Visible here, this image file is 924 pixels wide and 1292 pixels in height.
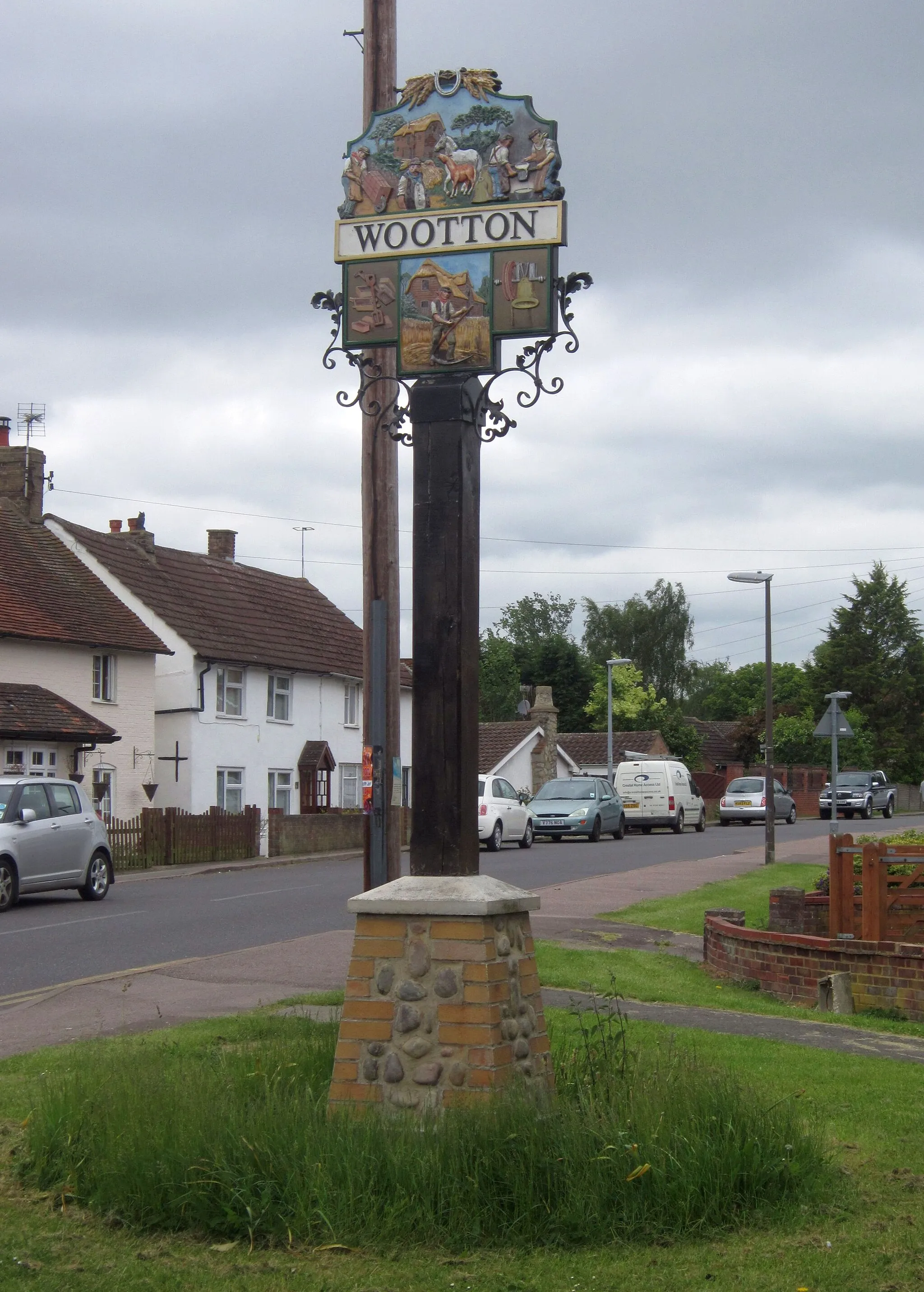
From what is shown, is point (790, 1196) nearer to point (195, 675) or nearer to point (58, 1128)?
point (58, 1128)

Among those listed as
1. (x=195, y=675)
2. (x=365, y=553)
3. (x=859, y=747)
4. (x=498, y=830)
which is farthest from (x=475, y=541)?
(x=859, y=747)

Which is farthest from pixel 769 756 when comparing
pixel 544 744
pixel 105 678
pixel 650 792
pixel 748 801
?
pixel 544 744

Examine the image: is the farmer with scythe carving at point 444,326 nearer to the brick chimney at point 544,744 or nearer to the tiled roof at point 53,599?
the tiled roof at point 53,599

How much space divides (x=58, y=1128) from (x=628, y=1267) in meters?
2.39

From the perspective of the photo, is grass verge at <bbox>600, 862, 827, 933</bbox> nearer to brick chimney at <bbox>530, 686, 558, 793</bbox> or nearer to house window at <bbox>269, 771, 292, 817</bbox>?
house window at <bbox>269, 771, 292, 817</bbox>

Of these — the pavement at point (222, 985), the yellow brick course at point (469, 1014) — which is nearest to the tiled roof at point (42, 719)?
the pavement at point (222, 985)

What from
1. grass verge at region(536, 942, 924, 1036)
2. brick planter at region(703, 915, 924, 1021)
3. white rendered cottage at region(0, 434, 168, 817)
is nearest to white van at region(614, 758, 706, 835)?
white rendered cottage at region(0, 434, 168, 817)

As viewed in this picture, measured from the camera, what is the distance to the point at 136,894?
22.0 meters

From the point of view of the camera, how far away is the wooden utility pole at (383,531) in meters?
9.21

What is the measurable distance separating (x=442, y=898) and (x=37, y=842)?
13.9 m

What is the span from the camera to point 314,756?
136 ft

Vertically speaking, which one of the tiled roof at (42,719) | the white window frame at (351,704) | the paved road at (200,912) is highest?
the white window frame at (351,704)

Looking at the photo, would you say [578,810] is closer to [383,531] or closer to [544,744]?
[544,744]

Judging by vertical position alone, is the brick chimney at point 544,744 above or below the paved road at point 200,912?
above
